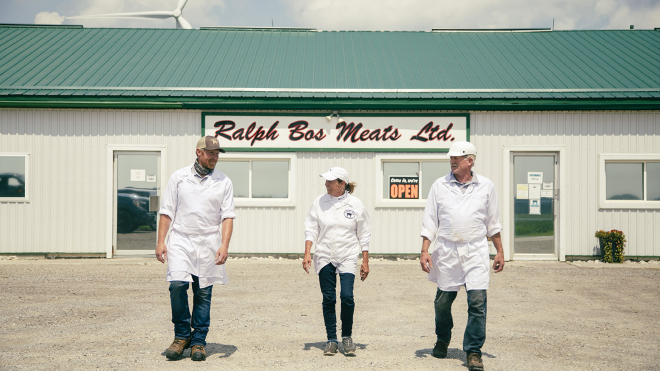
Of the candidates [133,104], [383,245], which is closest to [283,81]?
[133,104]

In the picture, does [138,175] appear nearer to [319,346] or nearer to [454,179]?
[319,346]

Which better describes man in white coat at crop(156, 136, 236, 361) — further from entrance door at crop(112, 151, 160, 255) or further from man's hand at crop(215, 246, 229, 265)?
entrance door at crop(112, 151, 160, 255)

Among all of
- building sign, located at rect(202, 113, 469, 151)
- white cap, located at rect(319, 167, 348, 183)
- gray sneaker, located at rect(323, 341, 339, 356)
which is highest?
building sign, located at rect(202, 113, 469, 151)

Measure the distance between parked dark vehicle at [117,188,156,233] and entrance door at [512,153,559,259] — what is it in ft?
27.7

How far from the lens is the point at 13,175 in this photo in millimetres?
12383

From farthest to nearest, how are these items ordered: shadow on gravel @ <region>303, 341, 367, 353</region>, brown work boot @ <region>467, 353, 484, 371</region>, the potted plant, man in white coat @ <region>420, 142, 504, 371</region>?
the potted plant
shadow on gravel @ <region>303, 341, 367, 353</region>
man in white coat @ <region>420, 142, 504, 371</region>
brown work boot @ <region>467, 353, 484, 371</region>

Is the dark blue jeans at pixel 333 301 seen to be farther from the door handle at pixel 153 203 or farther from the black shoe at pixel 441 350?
the door handle at pixel 153 203

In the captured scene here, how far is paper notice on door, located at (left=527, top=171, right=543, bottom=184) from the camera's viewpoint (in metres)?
12.6

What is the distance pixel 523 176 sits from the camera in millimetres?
12648

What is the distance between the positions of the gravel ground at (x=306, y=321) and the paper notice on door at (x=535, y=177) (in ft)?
8.28

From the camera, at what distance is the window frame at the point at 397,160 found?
12430mm

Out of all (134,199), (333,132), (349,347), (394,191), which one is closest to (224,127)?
(333,132)

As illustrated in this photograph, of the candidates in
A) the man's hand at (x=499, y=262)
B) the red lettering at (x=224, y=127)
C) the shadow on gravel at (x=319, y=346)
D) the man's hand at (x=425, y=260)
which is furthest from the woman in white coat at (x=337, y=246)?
the red lettering at (x=224, y=127)

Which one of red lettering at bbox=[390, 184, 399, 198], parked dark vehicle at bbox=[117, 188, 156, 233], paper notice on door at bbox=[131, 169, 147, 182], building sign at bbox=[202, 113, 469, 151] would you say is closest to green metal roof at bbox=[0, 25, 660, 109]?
building sign at bbox=[202, 113, 469, 151]
